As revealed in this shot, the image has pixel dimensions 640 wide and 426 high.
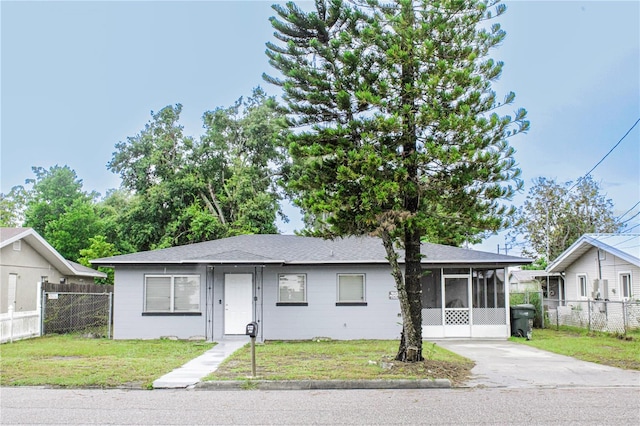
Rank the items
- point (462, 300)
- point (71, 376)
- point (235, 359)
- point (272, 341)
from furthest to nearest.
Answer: point (462, 300), point (272, 341), point (235, 359), point (71, 376)

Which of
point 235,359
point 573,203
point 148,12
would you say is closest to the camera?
point 235,359

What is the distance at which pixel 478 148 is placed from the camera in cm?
1188

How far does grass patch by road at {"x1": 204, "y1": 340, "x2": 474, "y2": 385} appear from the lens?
10.7m

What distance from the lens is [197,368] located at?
473 inches

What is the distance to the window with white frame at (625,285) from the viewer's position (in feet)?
77.1

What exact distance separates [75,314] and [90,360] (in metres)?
8.58

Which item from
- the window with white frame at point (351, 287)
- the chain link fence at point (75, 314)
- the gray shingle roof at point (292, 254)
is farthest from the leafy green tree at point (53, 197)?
the window with white frame at point (351, 287)

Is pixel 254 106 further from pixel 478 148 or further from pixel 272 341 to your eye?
pixel 478 148

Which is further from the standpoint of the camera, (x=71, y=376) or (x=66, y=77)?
(x=66, y=77)

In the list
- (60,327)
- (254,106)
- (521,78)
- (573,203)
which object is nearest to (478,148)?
(521,78)

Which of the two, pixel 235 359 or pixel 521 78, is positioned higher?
pixel 521 78

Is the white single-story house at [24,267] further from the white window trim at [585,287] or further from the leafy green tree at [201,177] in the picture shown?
the white window trim at [585,287]

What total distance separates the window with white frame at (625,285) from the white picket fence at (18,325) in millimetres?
21946

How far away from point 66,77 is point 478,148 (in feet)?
47.5
